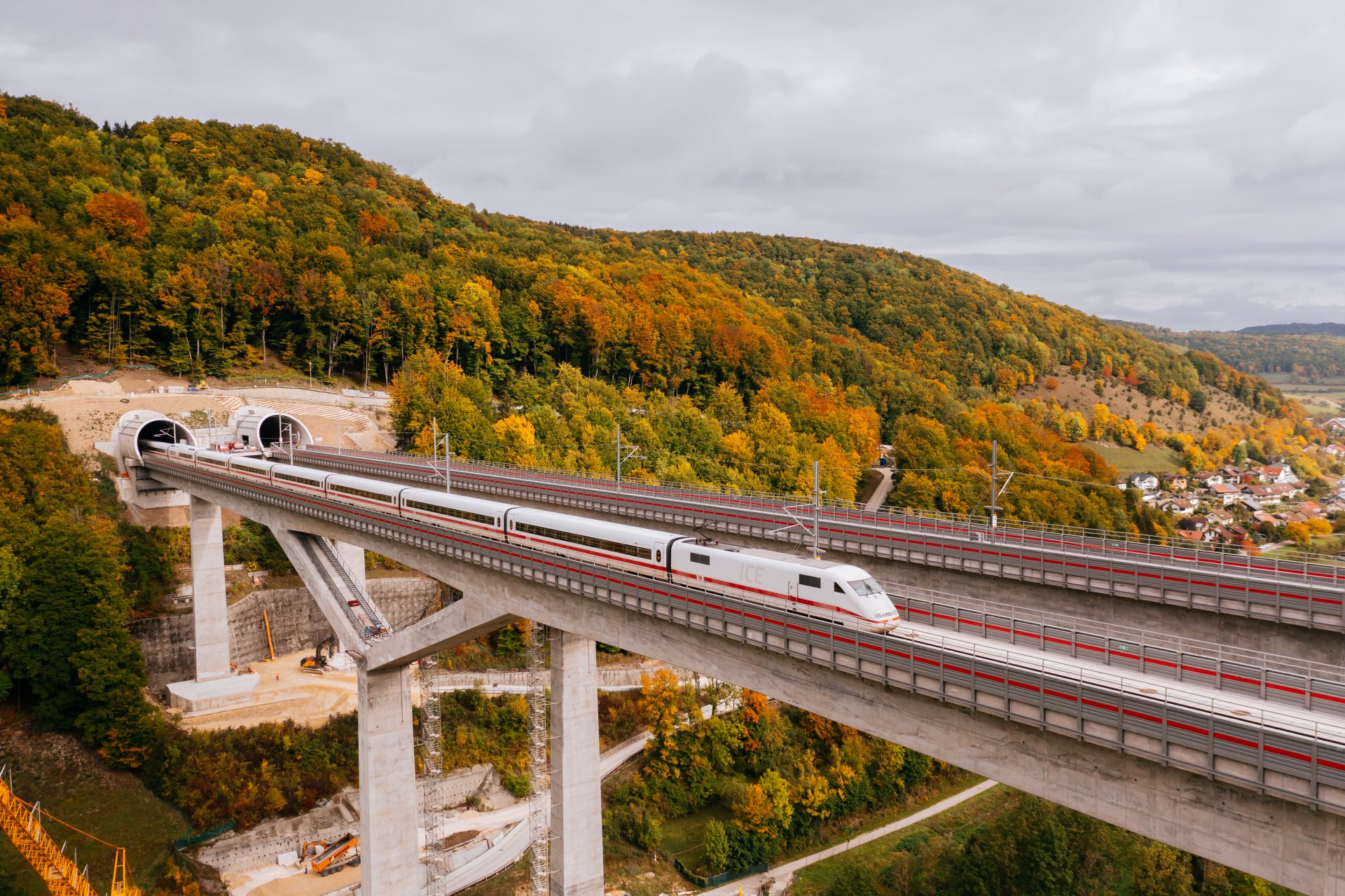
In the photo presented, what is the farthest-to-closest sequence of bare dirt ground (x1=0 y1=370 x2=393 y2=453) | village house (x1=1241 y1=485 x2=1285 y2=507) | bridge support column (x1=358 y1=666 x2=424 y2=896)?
village house (x1=1241 y1=485 x2=1285 y2=507), bare dirt ground (x1=0 y1=370 x2=393 y2=453), bridge support column (x1=358 y1=666 x2=424 y2=896)

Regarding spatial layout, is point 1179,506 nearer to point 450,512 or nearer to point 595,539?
point 595,539

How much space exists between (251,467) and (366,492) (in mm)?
11862

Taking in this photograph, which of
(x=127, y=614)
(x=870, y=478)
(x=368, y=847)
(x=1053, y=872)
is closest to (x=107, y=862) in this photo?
(x=368, y=847)

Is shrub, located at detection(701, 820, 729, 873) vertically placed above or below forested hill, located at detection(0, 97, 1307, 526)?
below

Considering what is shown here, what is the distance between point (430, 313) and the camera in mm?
80312

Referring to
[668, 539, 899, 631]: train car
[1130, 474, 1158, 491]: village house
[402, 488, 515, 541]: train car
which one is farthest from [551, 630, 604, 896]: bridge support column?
[1130, 474, 1158, 491]: village house

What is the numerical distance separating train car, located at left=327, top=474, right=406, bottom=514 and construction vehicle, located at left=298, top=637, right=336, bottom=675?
12929mm

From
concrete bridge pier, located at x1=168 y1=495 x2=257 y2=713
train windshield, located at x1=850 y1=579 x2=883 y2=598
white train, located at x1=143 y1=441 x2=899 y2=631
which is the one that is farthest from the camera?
concrete bridge pier, located at x1=168 y1=495 x2=257 y2=713

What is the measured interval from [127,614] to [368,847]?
66.9ft

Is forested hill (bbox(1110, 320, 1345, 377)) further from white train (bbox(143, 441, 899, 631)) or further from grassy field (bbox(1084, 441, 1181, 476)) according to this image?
white train (bbox(143, 441, 899, 631))

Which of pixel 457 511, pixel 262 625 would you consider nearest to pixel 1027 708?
A: pixel 457 511

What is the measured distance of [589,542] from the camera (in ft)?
92.6

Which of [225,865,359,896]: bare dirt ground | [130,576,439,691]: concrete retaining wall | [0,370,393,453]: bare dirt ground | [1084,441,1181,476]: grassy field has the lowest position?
[225,865,359,896]: bare dirt ground

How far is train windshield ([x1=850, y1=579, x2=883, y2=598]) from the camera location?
20969 mm
